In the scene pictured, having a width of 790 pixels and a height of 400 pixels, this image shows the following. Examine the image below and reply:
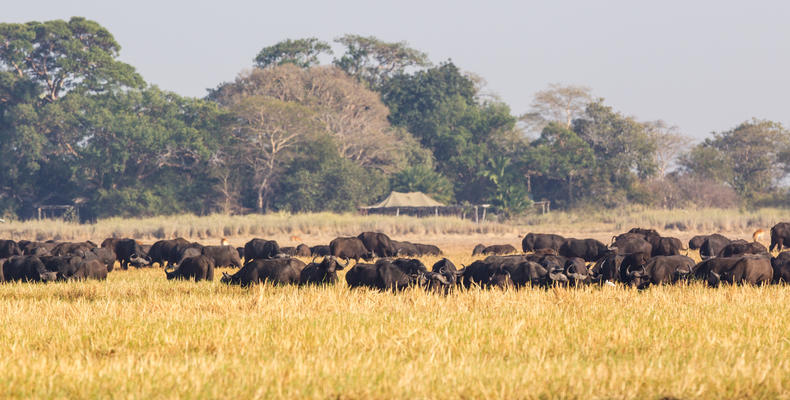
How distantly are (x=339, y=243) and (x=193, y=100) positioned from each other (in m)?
43.7

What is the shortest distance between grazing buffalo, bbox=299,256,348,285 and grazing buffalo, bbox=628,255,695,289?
5.21 metres

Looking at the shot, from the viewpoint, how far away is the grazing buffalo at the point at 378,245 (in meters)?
29.7

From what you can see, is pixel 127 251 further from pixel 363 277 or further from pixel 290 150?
pixel 290 150

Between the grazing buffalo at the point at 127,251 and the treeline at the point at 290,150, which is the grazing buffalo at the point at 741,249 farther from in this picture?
the treeline at the point at 290,150

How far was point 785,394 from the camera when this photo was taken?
768cm

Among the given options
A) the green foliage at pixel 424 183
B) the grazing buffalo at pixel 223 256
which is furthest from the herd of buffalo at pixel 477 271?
the green foliage at pixel 424 183

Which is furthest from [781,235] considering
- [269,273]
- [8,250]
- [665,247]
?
A: [8,250]

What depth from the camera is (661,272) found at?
17047mm

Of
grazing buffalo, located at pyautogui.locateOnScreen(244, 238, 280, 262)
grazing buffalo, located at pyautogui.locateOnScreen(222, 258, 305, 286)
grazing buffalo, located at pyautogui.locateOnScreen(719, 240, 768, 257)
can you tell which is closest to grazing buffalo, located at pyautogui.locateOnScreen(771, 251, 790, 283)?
grazing buffalo, located at pyautogui.locateOnScreen(719, 240, 768, 257)

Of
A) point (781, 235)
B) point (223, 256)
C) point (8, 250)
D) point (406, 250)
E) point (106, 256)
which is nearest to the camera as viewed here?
point (223, 256)

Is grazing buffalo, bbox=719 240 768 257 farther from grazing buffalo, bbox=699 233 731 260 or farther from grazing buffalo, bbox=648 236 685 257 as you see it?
grazing buffalo, bbox=699 233 731 260

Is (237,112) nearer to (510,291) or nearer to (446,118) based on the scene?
(446,118)

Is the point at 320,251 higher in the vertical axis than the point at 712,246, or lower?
lower

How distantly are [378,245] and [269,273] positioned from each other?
12.6 m
